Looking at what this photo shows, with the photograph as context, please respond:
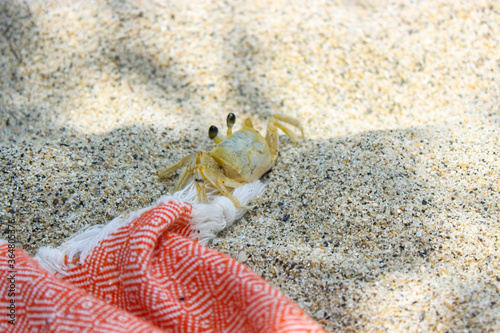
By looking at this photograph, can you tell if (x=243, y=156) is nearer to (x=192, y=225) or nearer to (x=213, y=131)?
(x=213, y=131)

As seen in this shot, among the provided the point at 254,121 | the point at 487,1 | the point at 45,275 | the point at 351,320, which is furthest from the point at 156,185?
the point at 487,1

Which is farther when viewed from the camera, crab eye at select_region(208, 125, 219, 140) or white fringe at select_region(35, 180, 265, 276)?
crab eye at select_region(208, 125, 219, 140)

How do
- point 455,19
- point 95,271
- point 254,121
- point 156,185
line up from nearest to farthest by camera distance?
point 95,271 < point 156,185 < point 254,121 < point 455,19

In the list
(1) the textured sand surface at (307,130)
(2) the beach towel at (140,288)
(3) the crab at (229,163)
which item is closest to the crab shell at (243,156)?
(3) the crab at (229,163)

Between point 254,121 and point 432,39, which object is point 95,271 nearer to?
point 254,121

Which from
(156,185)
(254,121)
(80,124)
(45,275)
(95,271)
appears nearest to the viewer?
(45,275)

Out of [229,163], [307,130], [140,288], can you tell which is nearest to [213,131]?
[229,163]

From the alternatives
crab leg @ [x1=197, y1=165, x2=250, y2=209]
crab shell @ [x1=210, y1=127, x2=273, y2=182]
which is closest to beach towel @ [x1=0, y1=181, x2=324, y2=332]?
crab leg @ [x1=197, y1=165, x2=250, y2=209]

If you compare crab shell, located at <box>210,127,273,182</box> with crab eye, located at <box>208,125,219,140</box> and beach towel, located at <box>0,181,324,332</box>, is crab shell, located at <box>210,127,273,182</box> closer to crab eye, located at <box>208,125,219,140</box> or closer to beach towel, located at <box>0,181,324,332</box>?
crab eye, located at <box>208,125,219,140</box>
